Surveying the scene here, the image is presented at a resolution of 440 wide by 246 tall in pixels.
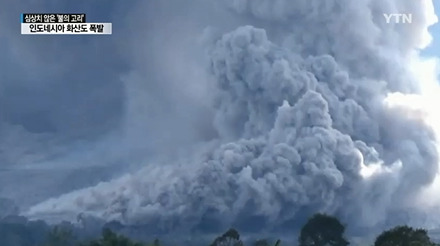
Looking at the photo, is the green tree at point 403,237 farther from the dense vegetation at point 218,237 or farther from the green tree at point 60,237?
the green tree at point 60,237

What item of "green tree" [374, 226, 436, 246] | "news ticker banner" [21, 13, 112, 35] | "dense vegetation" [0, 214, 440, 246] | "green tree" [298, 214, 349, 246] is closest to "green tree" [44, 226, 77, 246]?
"dense vegetation" [0, 214, 440, 246]

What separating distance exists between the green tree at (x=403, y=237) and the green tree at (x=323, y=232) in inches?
17.4

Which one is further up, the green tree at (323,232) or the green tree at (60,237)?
the green tree at (60,237)

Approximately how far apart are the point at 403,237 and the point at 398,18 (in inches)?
106

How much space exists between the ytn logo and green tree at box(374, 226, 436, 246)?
251 cm

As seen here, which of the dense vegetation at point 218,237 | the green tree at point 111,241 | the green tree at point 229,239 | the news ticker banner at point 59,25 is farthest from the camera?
the green tree at point 229,239

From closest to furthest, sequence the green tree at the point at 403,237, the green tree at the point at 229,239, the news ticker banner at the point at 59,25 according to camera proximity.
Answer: the green tree at the point at 403,237 → the news ticker banner at the point at 59,25 → the green tree at the point at 229,239

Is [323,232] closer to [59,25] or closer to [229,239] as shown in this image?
[229,239]

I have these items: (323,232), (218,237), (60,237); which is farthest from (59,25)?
(323,232)

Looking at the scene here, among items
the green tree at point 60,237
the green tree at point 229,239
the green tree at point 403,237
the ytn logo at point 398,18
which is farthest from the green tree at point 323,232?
the green tree at point 60,237

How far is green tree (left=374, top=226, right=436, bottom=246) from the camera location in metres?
9.14

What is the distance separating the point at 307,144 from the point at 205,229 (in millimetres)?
1636

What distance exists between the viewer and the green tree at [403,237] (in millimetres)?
9140

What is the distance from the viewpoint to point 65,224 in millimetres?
10133
